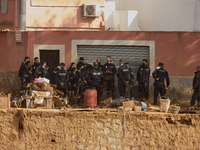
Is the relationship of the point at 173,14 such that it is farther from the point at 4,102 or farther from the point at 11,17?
the point at 4,102

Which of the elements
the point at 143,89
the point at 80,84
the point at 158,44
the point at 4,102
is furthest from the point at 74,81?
the point at 158,44

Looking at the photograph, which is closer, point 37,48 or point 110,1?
point 37,48

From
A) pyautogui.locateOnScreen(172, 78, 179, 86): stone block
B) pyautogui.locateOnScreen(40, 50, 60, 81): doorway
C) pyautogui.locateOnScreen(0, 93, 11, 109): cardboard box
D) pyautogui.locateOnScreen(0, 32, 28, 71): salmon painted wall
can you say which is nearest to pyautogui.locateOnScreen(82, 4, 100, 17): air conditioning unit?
pyautogui.locateOnScreen(40, 50, 60, 81): doorway

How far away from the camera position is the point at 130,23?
72.7 feet

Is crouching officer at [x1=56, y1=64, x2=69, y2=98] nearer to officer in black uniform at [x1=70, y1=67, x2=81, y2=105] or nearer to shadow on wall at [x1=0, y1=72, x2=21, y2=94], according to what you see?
officer in black uniform at [x1=70, y1=67, x2=81, y2=105]

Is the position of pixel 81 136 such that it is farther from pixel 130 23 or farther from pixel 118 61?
pixel 130 23

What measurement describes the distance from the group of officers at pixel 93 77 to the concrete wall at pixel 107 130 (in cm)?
293

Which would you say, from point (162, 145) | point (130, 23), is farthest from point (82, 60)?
point (162, 145)

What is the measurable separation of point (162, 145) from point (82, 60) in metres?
6.01

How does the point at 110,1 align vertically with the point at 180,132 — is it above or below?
above

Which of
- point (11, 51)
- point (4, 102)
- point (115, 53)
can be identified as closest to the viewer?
point (4, 102)

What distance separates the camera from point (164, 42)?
777 inches

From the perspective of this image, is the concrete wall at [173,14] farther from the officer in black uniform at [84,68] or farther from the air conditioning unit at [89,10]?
the officer in black uniform at [84,68]

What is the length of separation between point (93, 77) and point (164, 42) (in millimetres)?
4246
